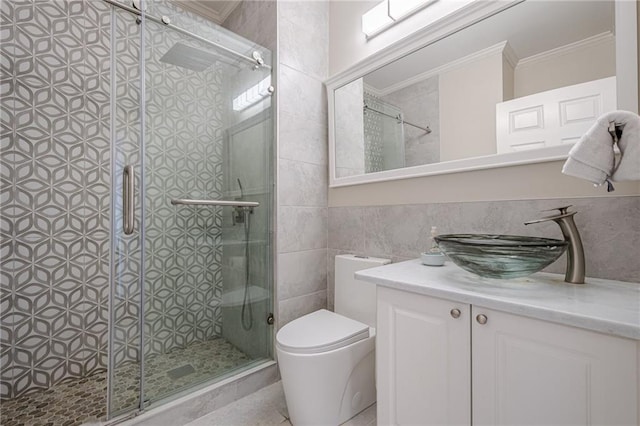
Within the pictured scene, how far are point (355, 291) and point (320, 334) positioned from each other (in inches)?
14.2

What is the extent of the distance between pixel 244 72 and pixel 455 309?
163cm

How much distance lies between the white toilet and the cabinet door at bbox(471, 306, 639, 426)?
1.85 feet

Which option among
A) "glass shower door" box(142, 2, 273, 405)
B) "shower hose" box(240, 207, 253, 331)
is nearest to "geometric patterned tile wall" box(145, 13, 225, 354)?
"glass shower door" box(142, 2, 273, 405)

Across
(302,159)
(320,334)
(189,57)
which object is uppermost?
(189,57)

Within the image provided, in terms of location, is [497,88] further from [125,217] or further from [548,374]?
[125,217]

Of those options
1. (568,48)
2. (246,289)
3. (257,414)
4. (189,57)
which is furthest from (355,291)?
(189,57)

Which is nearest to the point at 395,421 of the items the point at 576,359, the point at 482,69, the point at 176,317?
the point at 576,359

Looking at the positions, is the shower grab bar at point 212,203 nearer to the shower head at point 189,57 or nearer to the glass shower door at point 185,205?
the glass shower door at point 185,205

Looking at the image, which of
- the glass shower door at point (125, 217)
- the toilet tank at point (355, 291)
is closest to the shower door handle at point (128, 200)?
the glass shower door at point (125, 217)

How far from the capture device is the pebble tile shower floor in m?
1.23

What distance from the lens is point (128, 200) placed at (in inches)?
47.1

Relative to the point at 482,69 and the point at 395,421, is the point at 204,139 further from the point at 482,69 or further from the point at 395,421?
the point at 395,421

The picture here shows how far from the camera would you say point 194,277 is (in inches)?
57.1

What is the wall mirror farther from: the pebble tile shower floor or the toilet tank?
the pebble tile shower floor
